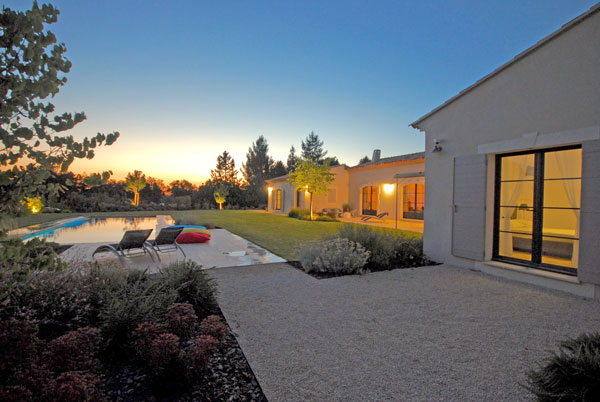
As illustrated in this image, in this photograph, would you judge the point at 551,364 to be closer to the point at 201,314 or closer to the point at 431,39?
the point at 201,314

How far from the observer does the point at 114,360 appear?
2451mm

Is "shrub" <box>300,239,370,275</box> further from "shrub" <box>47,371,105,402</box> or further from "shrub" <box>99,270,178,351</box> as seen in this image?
"shrub" <box>47,371,105,402</box>

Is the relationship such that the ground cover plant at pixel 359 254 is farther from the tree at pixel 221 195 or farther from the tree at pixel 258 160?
the tree at pixel 258 160

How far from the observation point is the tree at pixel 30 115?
1329mm

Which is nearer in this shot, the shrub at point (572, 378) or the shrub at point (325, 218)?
the shrub at point (572, 378)

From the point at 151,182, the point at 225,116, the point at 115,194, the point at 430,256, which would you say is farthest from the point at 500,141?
the point at 151,182

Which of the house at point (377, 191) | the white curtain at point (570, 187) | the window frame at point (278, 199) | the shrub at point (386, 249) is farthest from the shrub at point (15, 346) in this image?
the window frame at point (278, 199)

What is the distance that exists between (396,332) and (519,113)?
4.43 meters

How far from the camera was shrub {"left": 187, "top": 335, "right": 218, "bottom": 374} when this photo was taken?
214cm

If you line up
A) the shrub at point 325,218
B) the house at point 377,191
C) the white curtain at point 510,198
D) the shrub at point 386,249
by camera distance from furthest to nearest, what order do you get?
the shrub at point 325,218
the house at point 377,191
the shrub at point 386,249
the white curtain at point 510,198

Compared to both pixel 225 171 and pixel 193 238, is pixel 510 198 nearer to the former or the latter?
pixel 193 238

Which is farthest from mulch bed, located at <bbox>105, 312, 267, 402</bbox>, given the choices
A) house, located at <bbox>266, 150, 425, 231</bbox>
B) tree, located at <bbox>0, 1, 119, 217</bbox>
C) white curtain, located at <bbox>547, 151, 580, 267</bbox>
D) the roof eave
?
house, located at <bbox>266, 150, 425, 231</bbox>

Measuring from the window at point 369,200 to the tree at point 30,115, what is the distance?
17.1 m

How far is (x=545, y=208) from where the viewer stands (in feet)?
→ 15.9
